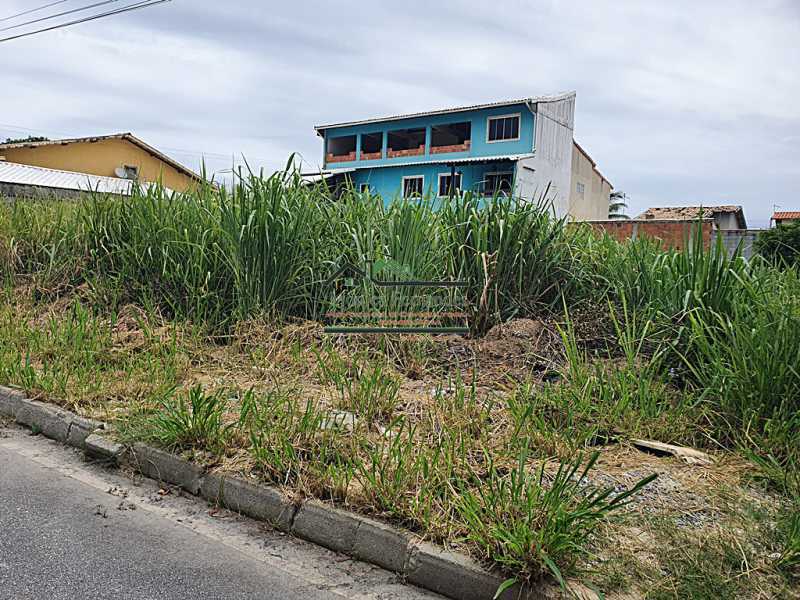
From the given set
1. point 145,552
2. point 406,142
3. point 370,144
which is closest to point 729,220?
point 406,142

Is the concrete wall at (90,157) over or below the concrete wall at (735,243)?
over

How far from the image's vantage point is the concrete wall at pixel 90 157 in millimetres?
25094

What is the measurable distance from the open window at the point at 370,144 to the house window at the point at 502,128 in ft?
24.7

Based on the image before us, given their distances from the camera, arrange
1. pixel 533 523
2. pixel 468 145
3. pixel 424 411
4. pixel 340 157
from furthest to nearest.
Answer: pixel 340 157 → pixel 468 145 → pixel 424 411 → pixel 533 523

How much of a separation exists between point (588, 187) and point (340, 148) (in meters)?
17.4

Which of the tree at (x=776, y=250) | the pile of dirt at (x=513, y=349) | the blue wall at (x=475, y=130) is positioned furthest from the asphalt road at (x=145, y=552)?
the blue wall at (x=475, y=130)

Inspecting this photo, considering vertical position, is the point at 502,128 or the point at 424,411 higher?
the point at 502,128

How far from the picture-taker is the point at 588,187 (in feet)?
144

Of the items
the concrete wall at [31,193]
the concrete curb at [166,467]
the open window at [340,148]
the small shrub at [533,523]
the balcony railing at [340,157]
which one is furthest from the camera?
the open window at [340,148]

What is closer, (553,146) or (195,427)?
(195,427)

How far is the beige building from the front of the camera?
39728 mm

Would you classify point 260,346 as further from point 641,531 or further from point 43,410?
point 641,531

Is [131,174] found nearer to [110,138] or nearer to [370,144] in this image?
[110,138]

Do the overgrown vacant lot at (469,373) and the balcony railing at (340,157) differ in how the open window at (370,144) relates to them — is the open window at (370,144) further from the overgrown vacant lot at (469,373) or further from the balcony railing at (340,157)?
the overgrown vacant lot at (469,373)
